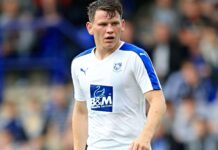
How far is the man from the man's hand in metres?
0.26

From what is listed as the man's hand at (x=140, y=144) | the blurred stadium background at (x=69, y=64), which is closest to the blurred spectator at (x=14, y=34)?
the blurred stadium background at (x=69, y=64)

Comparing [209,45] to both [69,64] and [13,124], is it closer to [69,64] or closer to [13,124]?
[69,64]

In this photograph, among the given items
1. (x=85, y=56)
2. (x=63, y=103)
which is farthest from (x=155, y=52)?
(x=85, y=56)

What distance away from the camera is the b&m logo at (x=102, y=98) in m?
6.96

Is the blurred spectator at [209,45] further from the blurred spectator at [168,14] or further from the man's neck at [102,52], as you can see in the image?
the man's neck at [102,52]

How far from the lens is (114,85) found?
6.94 metres

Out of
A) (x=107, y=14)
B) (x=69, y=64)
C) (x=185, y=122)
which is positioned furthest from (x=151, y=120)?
(x=69, y=64)

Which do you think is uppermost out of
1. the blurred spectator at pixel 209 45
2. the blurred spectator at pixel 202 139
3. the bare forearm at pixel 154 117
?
the blurred spectator at pixel 209 45

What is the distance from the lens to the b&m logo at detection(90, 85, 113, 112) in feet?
22.9

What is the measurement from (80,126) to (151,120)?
3.23 ft

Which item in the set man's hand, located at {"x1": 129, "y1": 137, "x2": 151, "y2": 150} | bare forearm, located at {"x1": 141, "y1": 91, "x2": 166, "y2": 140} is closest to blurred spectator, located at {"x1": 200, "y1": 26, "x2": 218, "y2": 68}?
bare forearm, located at {"x1": 141, "y1": 91, "x2": 166, "y2": 140}

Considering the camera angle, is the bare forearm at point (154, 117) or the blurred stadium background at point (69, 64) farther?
the blurred stadium background at point (69, 64)

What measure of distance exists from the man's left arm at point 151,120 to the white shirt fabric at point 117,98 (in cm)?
14

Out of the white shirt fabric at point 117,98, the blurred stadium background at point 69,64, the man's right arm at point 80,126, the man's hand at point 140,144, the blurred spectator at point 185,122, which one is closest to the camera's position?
the man's hand at point 140,144
